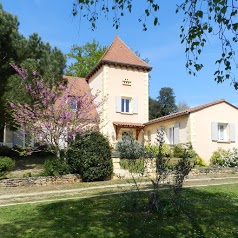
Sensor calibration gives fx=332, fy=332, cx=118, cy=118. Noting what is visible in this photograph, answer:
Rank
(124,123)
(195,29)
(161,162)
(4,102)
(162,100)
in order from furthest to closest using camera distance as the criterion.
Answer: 1. (162,100)
2. (124,123)
3. (4,102)
4. (161,162)
5. (195,29)

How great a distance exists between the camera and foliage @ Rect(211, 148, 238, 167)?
70.6ft

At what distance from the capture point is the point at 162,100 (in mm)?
47062

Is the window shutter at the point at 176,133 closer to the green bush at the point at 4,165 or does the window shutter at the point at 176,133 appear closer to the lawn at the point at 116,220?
Result: the green bush at the point at 4,165

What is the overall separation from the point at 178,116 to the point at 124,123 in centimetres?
503

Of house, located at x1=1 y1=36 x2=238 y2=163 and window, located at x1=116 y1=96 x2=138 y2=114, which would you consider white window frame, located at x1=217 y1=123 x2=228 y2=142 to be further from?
window, located at x1=116 y1=96 x2=138 y2=114

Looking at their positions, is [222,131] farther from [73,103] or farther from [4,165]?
[4,165]

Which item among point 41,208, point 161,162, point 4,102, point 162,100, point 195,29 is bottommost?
point 41,208

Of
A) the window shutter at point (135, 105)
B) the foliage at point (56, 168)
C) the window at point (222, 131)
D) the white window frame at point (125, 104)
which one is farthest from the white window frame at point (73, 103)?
the window at point (222, 131)

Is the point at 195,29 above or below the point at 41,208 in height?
above

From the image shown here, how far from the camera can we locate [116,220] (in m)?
7.18

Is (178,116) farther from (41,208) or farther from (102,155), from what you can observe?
(41,208)

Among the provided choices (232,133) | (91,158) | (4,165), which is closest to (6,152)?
(4,165)

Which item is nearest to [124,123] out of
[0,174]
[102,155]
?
[102,155]

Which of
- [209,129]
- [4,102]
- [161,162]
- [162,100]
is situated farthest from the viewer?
[162,100]
